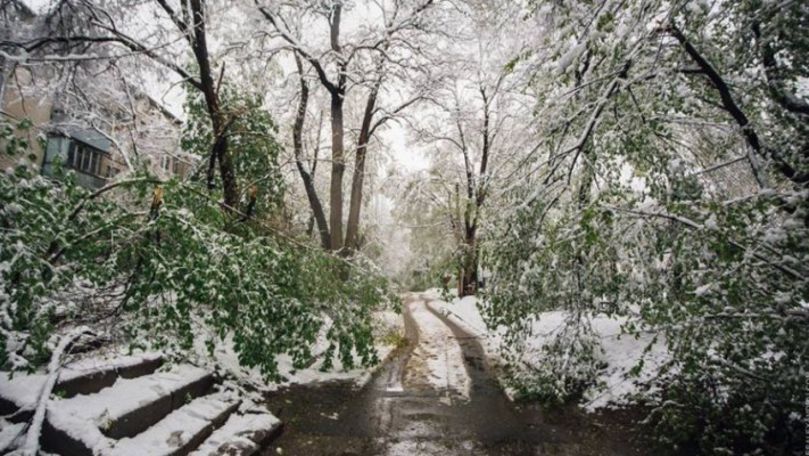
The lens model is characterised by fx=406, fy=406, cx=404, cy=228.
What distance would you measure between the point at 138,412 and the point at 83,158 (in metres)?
19.2

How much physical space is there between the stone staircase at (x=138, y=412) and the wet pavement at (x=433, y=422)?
0.54m

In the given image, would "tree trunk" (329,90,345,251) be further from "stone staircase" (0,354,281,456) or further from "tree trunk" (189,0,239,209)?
"stone staircase" (0,354,281,456)

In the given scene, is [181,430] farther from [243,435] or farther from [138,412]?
[243,435]

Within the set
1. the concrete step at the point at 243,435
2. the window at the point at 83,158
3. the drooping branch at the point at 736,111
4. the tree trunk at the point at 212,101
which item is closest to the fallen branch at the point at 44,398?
the concrete step at the point at 243,435

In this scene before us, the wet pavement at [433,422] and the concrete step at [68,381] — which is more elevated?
the concrete step at [68,381]

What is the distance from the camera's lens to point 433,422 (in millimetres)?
5719

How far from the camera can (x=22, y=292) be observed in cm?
269

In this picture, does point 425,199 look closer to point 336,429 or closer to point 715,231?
point 336,429

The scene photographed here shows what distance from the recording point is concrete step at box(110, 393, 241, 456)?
3723mm

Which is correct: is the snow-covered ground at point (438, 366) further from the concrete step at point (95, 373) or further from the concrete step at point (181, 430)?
the concrete step at point (95, 373)

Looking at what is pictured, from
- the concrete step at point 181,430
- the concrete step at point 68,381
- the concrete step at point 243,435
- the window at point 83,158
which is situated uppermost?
the window at point 83,158

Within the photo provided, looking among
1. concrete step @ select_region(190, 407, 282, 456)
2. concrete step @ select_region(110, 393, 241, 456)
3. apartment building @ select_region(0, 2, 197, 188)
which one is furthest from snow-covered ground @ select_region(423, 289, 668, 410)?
apartment building @ select_region(0, 2, 197, 188)

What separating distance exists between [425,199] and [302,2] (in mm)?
14745

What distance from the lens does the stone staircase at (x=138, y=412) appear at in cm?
340
